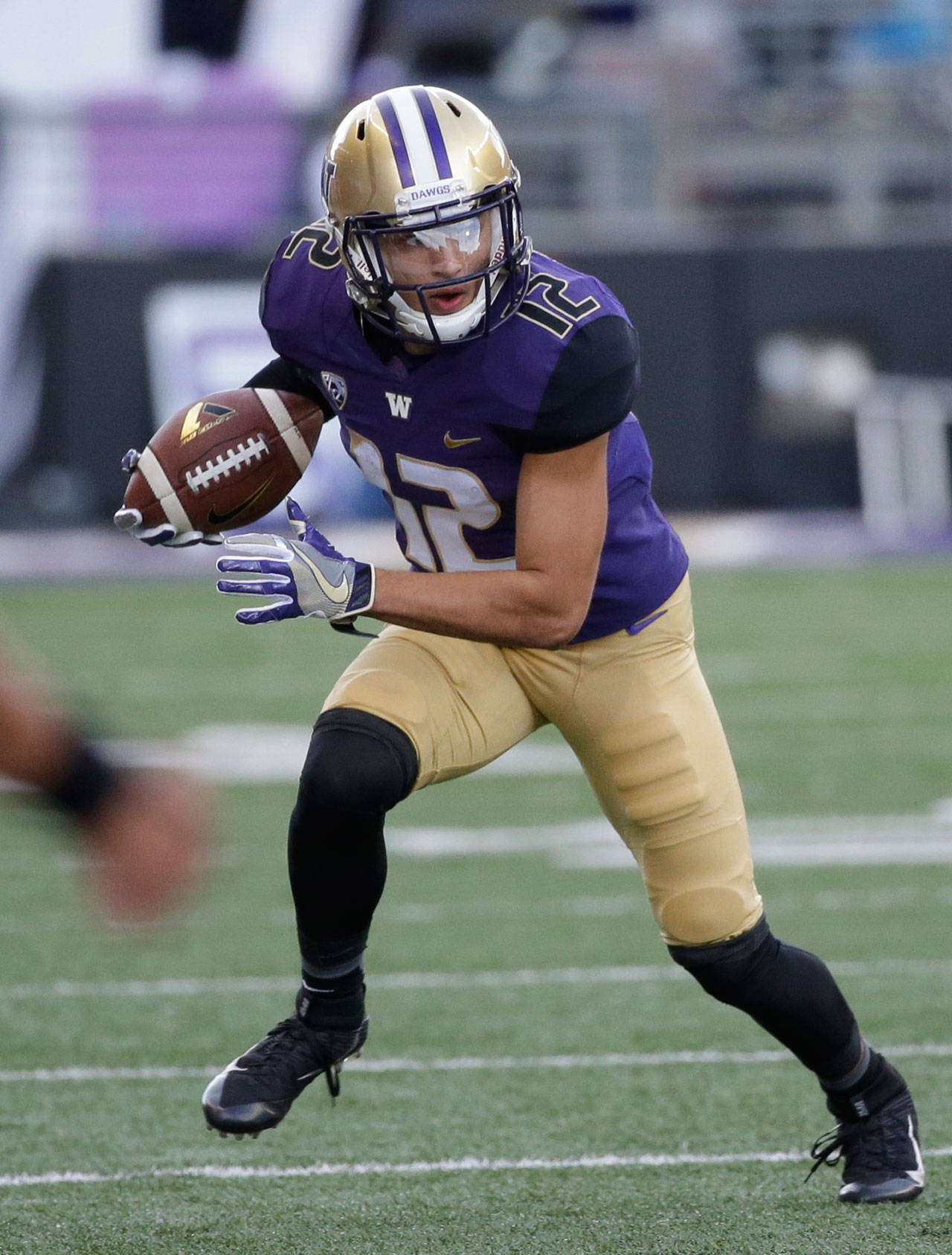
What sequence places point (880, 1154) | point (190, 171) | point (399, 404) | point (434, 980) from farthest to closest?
point (190, 171) → point (434, 980) → point (880, 1154) → point (399, 404)

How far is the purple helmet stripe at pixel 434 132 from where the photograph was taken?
8.56 ft

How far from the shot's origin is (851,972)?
4102mm

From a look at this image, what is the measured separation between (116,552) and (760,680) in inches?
239

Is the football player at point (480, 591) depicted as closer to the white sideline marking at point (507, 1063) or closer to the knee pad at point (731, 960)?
the knee pad at point (731, 960)

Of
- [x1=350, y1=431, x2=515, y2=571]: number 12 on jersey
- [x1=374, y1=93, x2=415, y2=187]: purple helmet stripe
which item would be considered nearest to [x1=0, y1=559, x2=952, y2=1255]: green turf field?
[x1=350, y1=431, x2=515, y2=571]: number 12 on jersey

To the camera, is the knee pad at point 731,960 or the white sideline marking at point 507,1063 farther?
the white sideline marking at point 507,1063

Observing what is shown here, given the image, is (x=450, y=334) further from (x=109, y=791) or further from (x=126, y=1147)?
(x=126, y=1147)

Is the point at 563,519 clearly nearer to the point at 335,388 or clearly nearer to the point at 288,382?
the point at 335,388

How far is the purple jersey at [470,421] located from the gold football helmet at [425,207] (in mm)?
57

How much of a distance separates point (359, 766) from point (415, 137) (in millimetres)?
825

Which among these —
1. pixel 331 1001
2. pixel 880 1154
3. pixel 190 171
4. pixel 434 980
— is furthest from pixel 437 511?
pixel 190 171

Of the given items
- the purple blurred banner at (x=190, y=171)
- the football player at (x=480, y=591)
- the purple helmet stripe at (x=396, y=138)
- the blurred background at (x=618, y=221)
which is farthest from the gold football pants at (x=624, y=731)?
the purple blurred banner at (x=190, y=171)

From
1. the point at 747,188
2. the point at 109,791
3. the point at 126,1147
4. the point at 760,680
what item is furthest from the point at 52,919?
the point at 747,188

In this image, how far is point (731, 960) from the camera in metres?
2.77
